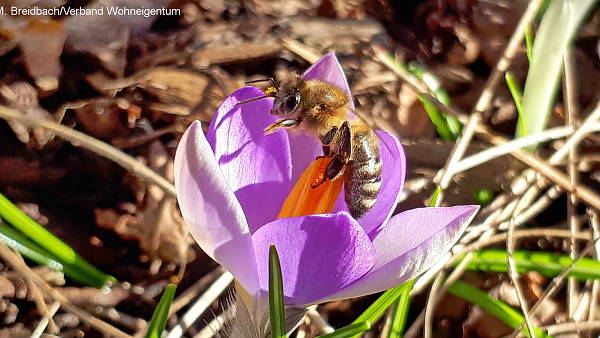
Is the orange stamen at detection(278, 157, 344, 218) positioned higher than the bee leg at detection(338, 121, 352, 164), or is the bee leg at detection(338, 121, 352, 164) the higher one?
the bee leg at detection(338, 121, 352, 164)

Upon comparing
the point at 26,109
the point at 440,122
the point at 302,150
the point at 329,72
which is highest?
the point at 329,72

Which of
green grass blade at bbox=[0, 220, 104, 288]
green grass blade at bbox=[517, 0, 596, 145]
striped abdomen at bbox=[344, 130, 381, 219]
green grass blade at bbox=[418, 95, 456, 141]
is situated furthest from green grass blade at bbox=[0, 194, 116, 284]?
green grass blade at bbox=[517, 0, 596, 145]

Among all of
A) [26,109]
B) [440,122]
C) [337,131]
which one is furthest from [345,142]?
[26,109]

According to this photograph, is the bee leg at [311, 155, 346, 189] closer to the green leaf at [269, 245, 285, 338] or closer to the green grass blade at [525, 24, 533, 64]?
the green leaf at [269, 245, 285, 338]

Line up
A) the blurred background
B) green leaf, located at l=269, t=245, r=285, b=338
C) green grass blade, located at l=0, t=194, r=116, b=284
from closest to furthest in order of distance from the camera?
green leaf, located at l=269, t=245, r=285, b=338
green grass blade, located at l=0, t=194, r=116, b=284
the blurred background

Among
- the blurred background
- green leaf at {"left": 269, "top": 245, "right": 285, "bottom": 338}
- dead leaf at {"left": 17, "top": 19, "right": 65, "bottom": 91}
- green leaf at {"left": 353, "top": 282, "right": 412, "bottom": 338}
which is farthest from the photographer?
dead leaf at {"left": 17, "top": 19, "right": 65, "bottom": 91}

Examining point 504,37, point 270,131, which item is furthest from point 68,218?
point 504,37

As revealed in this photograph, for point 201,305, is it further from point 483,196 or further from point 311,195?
point 483,196

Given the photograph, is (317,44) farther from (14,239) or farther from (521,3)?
(14,239)
